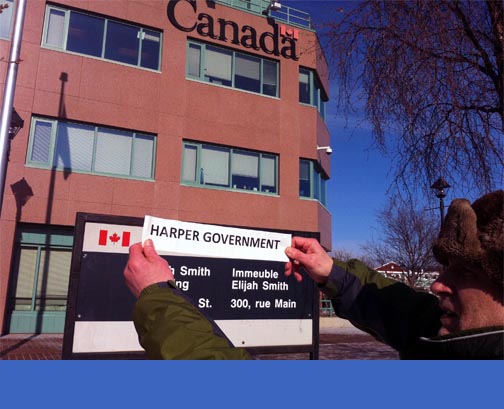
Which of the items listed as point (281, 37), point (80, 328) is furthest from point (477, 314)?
point (281, 37)

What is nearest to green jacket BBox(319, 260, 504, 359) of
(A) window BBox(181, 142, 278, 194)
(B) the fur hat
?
(B) the fur hat

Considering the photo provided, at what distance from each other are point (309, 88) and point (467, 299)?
13351 millimetres

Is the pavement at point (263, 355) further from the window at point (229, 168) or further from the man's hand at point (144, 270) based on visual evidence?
the man's hand at point (144, 270)

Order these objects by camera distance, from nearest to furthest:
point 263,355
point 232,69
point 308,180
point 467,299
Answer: point 467,299 < point 263,355 < point 232,69 < point 308,180

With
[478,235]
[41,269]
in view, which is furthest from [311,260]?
[41,269]

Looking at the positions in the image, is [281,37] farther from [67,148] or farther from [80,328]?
[80,328]

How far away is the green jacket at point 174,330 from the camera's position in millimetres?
728

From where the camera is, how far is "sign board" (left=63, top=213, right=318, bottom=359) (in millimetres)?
2787

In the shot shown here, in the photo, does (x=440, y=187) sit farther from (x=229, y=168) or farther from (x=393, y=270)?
(x=393, y=270)

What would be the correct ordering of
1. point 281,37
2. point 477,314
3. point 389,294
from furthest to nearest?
point 281,37 < point 389,294 < point 477,314

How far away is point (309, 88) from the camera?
44.5ft

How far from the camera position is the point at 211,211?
11.4 meters

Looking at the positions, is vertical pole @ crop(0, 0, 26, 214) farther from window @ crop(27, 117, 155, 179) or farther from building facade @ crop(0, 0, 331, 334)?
window @ crop(27, 117, 155, 179)

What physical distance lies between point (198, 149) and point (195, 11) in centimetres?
408
